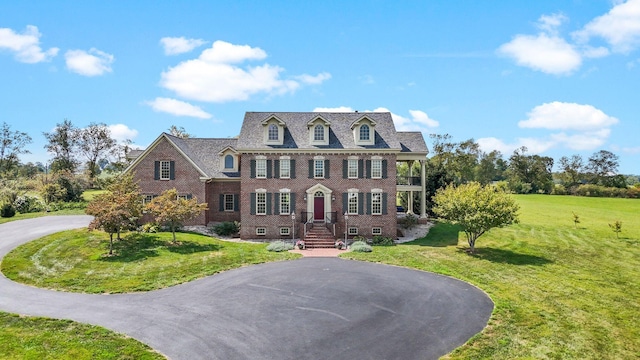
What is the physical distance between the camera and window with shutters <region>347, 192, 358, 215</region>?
1249 inches

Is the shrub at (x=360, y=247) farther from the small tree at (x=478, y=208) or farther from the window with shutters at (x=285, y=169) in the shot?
the window with shutters at (x=285, y=169)

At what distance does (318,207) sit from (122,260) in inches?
593

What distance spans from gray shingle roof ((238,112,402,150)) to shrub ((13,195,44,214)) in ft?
93.8

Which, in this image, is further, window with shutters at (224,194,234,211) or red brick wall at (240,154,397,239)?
window with shutters at (224,194,234,211)

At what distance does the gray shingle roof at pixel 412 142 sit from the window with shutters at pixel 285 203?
37.2ft

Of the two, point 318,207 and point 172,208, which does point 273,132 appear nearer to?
point 318,207

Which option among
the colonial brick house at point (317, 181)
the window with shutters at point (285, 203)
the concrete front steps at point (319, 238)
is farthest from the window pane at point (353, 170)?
the window with shutters at point (285, 203)

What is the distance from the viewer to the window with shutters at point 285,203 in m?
31.8

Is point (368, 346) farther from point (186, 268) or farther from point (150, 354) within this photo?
point (186, 268)

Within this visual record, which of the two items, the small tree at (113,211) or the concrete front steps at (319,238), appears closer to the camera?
the small tree at (113,211)

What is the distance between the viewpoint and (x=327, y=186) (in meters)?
31.7

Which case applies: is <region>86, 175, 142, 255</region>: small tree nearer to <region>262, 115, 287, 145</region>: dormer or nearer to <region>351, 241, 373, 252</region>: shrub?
<region>262, 115, 287, 145</region>: dormer

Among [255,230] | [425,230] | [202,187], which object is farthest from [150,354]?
[425,230]

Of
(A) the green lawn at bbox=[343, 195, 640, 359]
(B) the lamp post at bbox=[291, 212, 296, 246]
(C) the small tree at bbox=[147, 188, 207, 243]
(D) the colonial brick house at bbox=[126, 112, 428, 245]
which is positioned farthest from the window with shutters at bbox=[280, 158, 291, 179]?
(A) the green lawn at bbox=[343, 195, 640, 359]
